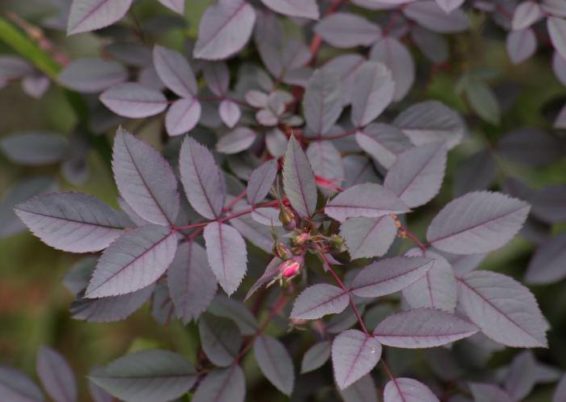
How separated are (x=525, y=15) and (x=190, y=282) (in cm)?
54

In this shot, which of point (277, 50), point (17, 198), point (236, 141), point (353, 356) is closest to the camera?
point (353, 356)

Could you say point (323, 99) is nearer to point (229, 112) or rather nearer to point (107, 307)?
point (229, 112)

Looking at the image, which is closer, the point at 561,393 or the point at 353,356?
the point at 353,356

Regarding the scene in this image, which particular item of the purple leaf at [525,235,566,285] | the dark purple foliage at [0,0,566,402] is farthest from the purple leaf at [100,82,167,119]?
the purple leaf at [525,235,566,285]

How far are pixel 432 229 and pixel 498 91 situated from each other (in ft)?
1.62

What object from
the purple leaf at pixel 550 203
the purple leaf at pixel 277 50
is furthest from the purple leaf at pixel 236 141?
the purple leaf at pixel 550 203

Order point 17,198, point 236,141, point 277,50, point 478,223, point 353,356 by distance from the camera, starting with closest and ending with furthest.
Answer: point 353,356, point 478,223, point 236,141, point 277,50, point 17,198

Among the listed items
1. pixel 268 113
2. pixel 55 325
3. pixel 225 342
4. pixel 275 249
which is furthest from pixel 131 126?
pixel 275 249

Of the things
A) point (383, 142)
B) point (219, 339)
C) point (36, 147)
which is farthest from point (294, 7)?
point (36, 147)

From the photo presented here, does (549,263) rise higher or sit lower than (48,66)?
lower

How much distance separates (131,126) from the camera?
5.11ft

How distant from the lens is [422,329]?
27.6 inches

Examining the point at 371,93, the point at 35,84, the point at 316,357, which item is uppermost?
the point at 371,93

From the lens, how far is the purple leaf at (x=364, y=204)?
0.72m
